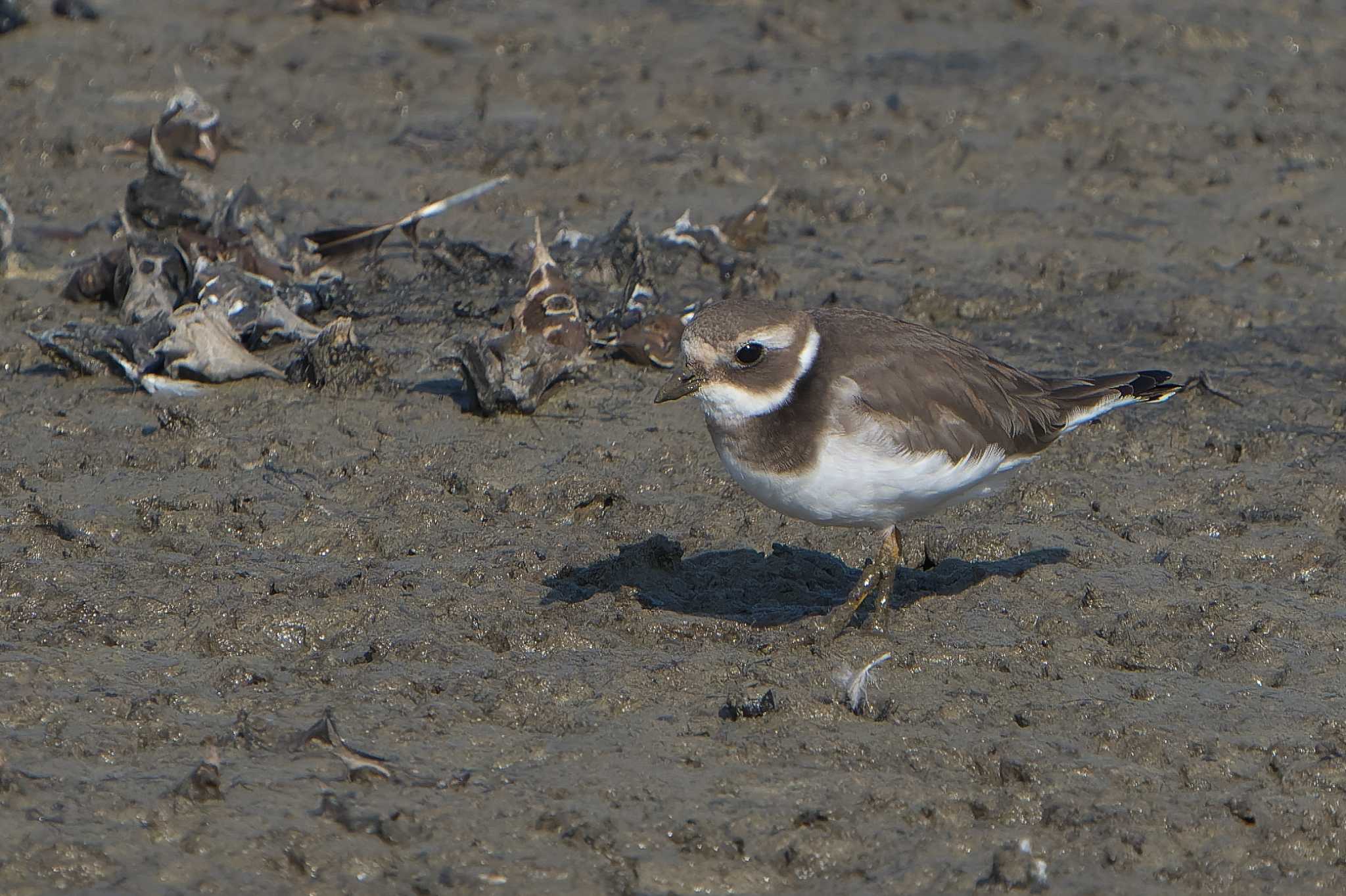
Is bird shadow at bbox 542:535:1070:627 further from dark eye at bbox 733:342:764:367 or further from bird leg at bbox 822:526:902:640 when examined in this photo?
dark eye at bbox 733:342:764:367

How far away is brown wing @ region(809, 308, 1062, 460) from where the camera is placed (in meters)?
5.57

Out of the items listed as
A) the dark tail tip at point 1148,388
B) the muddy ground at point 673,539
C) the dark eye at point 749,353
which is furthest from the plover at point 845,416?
the dark tail tip at point 1148,388

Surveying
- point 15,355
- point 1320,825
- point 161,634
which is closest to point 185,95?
point 15,355

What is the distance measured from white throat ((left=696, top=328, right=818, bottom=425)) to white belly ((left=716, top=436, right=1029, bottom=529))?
0.14 metres

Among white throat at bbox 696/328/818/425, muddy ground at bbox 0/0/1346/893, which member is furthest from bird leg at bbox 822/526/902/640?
white throat at bbox 696/328/818/425

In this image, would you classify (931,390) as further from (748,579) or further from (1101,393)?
(748,579)

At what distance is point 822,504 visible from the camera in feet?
18.0

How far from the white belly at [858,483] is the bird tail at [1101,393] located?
2.52 feet

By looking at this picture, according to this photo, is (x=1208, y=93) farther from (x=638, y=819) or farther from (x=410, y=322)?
(x=638, y=819)

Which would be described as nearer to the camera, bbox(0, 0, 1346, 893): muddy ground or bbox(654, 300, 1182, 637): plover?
bbox(0, 0, 1346, 893): muddy ground

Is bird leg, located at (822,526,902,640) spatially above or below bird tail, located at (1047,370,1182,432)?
below

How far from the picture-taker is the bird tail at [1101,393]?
6.38m

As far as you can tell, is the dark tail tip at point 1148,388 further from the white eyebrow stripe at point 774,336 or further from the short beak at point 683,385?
the short beak at point 683,385

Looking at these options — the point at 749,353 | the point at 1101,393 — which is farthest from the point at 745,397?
the point at 1101,393
